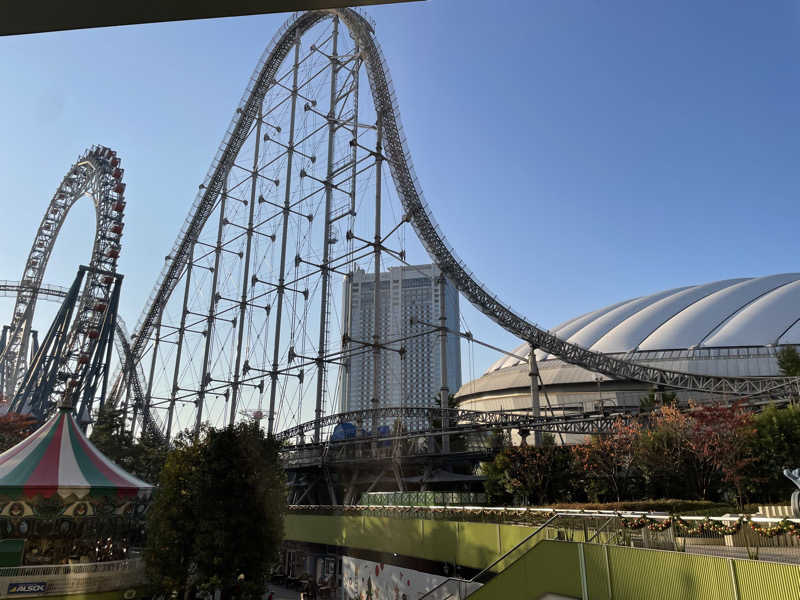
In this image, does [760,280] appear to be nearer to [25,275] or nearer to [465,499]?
[465,499]

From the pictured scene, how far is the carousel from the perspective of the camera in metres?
18.9

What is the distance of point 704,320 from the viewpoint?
158 ft

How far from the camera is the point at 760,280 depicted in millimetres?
54469

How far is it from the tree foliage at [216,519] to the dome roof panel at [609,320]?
125ft

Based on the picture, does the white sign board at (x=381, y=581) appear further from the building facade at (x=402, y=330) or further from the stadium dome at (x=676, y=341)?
the building facade at (x=402, y=330)

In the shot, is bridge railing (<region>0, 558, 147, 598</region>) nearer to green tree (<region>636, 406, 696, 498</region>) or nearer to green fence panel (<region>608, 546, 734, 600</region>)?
green fence panel (<region>608, 546, 734, 600</region>)

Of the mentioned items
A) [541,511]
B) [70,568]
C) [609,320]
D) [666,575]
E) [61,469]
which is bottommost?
[70,568]

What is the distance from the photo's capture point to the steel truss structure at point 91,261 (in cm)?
4781

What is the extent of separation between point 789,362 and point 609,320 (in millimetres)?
19473

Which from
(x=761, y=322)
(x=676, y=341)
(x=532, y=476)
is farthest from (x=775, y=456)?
(x=761, y=322)

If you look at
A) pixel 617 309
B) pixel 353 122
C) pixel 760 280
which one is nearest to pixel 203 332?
pixel 353 122

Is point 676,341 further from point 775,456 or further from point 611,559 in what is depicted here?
point 611,559

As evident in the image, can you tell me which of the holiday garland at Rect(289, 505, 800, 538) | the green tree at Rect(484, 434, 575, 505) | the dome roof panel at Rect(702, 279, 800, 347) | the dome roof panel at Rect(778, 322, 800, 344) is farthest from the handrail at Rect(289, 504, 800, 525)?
the dome roof panel at Rect(778, 322, 800, 344)

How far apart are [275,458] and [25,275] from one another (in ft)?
188
